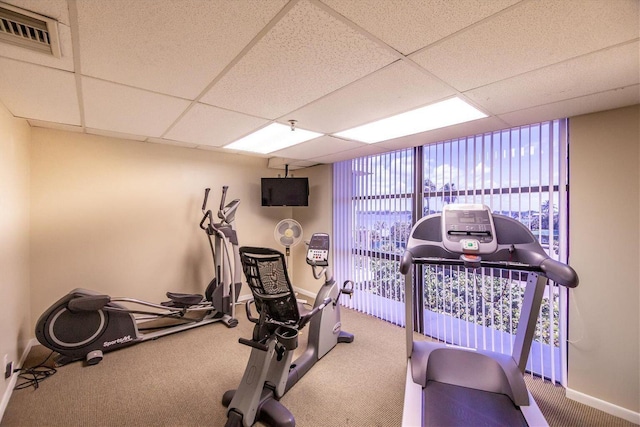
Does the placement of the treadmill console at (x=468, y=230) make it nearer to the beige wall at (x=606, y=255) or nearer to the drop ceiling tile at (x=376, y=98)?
the beige wall at (x=606, y=255)

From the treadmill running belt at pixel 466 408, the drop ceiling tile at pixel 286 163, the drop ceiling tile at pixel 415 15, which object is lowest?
the treadmill running belt at pixel 466 408

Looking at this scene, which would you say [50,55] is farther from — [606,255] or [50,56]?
[606,255]

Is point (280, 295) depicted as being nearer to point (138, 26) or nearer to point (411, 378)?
point (411, 378)

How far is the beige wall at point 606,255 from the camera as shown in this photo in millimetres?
1953

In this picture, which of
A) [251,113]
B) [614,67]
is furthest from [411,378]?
[251,113]

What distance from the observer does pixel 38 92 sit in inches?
74.0

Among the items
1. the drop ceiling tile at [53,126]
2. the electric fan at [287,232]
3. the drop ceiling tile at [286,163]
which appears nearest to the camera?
the drop ceiling tile at [53,126]

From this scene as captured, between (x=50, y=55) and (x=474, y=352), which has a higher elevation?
(x=50, y=55)

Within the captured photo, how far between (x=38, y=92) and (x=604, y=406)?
4731mm

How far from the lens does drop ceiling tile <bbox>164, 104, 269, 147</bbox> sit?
2305 mm

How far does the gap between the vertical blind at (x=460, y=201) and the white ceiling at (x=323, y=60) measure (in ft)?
1.45

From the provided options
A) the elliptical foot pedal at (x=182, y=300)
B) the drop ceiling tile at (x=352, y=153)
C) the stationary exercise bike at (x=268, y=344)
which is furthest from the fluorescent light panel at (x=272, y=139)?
the elliptical foot pedal at (x=182, y=300)

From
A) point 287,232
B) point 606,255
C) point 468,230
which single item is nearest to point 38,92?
point 287,232

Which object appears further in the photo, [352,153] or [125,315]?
[352,153]
